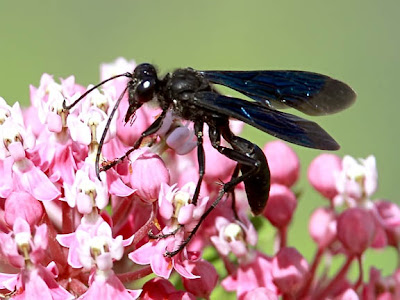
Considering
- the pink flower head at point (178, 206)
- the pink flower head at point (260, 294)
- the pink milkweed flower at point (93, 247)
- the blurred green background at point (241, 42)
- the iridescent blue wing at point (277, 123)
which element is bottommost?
the pink flower head at point (260, 294)

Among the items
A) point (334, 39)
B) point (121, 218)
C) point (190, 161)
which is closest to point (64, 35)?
point (334, 39)

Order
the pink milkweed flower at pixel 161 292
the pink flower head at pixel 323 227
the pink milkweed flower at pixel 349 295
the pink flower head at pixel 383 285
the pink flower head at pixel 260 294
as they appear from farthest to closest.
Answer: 1. the pink flower head at pixel 323 227
2. the pink flower head at pixel 383 285
3. the pink milkweed flower at pixel 349 295
4. the pink flower head at pixel 260 294
5. the pink milkweed flower at pixel 161 292

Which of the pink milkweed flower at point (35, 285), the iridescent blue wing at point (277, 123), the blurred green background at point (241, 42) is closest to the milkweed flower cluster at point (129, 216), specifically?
the pink milkweed flower at point (35, 285)

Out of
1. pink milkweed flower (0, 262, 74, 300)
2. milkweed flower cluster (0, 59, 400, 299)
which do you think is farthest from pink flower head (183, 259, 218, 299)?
pink milkweed flower (0, 262, 74, 300)

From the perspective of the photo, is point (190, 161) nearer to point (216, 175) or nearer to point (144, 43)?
point (216, 175)

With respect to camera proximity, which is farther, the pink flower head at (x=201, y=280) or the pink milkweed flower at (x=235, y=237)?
the pink milkweed flower at (x=235, y=237)

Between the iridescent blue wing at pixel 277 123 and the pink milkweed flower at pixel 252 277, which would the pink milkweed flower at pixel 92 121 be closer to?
the iridescent blue wing at pixel 277 123

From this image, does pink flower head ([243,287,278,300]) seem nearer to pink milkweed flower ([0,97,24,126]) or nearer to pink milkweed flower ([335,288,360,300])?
pink milkweed flower ([335,288,360,300])
